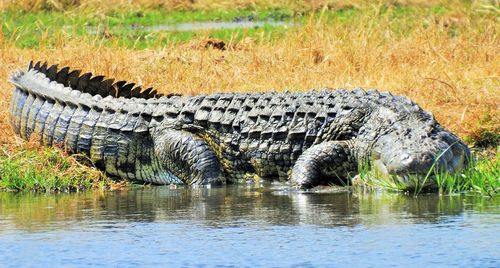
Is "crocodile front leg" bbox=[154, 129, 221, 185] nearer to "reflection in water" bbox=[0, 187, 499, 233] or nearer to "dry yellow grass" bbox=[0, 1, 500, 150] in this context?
"reflection in water" bbox=[0, 187, 499, 233]

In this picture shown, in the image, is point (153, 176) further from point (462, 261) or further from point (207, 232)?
point (462, 261)

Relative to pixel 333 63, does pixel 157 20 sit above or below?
above

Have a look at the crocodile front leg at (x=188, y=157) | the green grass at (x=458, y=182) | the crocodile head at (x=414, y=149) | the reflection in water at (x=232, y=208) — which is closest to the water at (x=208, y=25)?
the crocodile front leg at (x=188, y=157)

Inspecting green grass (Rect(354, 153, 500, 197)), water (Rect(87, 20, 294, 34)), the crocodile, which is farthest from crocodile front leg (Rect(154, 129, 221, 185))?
water (Rect(87, 20, 294, 34))

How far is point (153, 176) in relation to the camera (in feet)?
29.5

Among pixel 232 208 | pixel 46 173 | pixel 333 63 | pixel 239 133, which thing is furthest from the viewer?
pixel 333 63

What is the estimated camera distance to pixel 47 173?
861cm

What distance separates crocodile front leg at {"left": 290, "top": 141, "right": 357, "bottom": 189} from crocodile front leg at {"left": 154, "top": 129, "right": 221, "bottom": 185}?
68 cm

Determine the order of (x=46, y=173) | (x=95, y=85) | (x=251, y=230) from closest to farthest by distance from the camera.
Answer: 1. (x=251, y=230)
2. (x=46, y=173)
3. (x=95, y=85)

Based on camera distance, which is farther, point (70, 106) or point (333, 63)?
point (333, 63)

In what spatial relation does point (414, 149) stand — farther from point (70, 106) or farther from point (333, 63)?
point (333, 63)

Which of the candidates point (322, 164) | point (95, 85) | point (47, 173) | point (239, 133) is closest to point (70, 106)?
point (95, 85)

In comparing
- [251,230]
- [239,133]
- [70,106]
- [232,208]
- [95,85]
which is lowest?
[251,230]

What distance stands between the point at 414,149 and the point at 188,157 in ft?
5.91
